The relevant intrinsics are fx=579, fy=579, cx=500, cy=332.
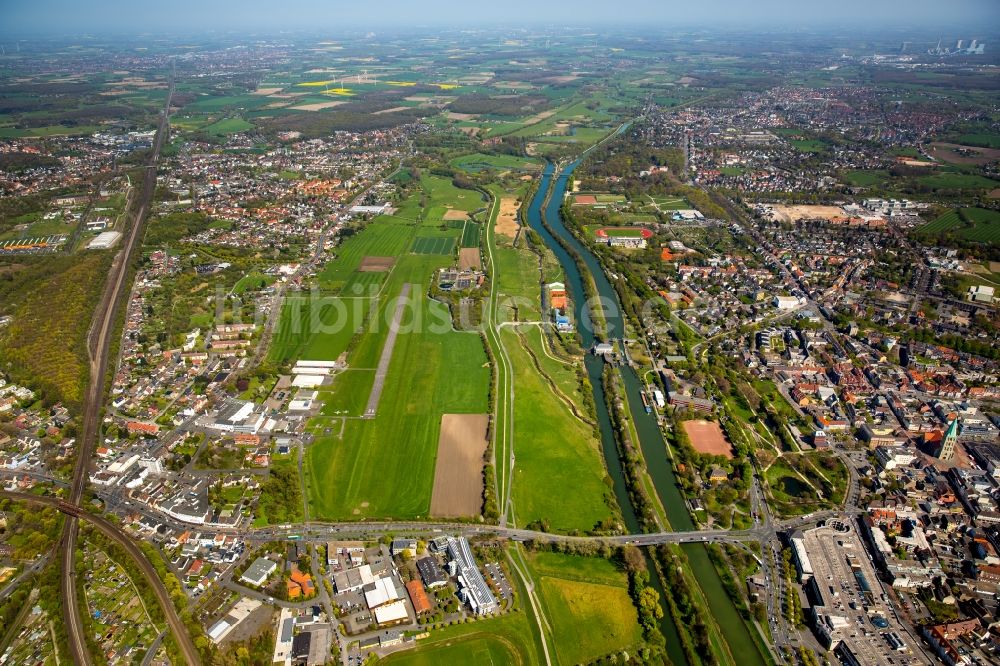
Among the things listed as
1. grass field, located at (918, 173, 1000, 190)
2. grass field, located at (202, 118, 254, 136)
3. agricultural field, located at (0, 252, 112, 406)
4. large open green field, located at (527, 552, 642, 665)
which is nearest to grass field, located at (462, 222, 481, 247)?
agricultural field, located at (0, 252, 112, 406)

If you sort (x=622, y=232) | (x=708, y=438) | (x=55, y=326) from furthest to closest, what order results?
(x=622, y=232) < (x=55, y=326) < (x=708, y=438)

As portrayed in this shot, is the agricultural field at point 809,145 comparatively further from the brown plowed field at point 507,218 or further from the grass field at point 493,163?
the brown plowed field at point 507,218

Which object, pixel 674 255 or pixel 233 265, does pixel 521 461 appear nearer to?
pixel 674 255

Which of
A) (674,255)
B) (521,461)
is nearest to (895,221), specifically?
(674,255)

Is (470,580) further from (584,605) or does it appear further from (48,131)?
(48,131)

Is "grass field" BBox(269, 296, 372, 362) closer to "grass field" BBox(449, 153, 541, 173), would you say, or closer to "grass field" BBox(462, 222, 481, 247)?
"grass field" BBox(462, 222, 481, 247)

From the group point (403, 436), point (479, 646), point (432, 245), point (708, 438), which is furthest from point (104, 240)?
point (708, 438)
